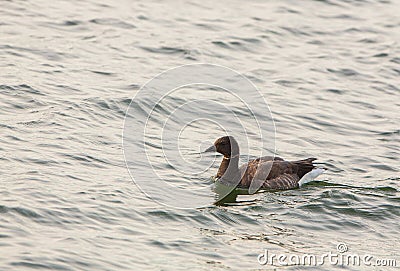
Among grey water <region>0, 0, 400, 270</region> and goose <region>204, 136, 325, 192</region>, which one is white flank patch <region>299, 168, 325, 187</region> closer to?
goose <region>204, 136, 325, 192</region>

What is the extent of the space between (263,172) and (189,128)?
2.35m

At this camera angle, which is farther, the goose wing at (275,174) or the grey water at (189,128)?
the goose wing at (275,174)

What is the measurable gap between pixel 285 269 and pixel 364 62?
10.7m

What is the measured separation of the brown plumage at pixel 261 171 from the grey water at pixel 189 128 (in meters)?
0.30

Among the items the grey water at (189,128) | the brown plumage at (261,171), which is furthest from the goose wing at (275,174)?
the grey water at (189,128)

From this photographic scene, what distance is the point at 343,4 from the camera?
76.2 feet

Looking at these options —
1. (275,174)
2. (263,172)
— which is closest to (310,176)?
(275,174)

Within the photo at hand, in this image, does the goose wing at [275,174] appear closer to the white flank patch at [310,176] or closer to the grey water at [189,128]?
the white flank patch at [310,176]

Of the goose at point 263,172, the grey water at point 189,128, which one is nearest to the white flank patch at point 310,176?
the goose at point 263,172

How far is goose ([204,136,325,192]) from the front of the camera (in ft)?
42.0

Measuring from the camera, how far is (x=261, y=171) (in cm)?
1293

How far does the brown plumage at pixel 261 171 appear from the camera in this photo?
12826 mm

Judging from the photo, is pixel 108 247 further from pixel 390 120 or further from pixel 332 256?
pixel 390 120

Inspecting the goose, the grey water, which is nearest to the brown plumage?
the goose
